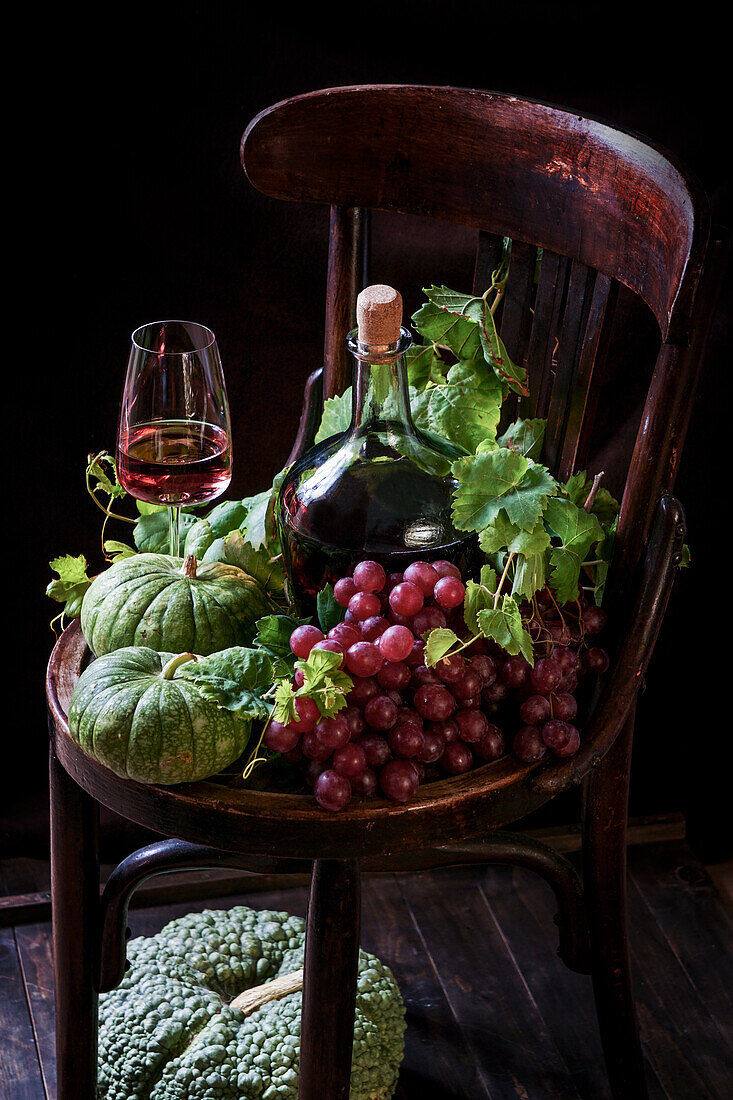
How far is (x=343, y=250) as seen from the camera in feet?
4.47

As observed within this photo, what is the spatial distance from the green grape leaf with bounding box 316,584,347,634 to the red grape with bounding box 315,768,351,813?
0.45ft

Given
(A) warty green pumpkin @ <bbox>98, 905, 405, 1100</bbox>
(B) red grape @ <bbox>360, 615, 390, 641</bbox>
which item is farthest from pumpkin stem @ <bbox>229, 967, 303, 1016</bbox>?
(B) red grape @ <bbox>360, 615, 390, 641</bbox>

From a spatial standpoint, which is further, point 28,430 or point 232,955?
point 28,430

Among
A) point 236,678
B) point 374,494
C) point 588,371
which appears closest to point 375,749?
point 236,678

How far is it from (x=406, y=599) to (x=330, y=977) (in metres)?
0.34

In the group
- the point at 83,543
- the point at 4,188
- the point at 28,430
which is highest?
the point at 4,188

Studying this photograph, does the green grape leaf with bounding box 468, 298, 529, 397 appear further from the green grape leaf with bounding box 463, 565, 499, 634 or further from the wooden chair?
the green grape leaf with bounding box 463, 565, 499, 634

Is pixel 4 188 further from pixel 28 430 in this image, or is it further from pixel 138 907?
pixel 138 907

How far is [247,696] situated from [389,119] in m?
0.68

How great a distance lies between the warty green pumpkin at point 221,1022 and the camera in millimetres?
1410

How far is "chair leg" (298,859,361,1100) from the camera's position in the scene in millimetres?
1039

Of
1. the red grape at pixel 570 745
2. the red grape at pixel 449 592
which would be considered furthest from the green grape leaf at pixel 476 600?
the red grape at pixel 570 745

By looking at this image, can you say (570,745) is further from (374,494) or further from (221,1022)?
(221,1022)

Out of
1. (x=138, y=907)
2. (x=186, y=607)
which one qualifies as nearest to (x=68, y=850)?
(x=186, y=607)
